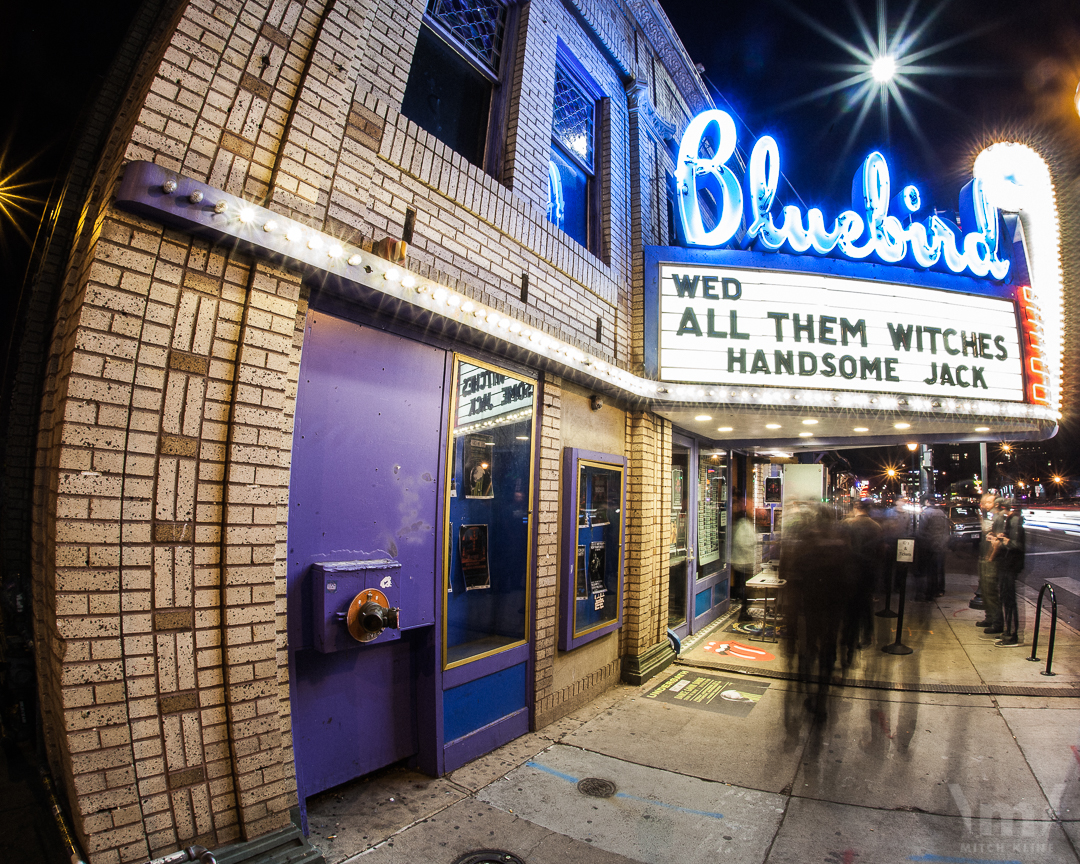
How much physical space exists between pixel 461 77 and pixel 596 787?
6.10 metres

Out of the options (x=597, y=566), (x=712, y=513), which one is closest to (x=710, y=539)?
(x=712, y=513)

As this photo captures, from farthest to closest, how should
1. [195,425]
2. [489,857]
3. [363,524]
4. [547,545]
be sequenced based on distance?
[547,545] → [363,524] → [489,857] → [195,425]

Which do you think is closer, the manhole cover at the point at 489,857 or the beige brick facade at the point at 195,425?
the beige brick facade at the point at 195,425

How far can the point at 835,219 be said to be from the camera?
23.0 feet

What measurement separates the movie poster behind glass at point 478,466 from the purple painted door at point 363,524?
0.45 metres

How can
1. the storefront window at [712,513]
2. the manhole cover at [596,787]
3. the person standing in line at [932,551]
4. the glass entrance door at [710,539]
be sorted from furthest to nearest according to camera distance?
the person standing in line at [932,551]
the storefront window at [712,513]
the glass entrance door at [710,539]
the manhole cover at [596,787]

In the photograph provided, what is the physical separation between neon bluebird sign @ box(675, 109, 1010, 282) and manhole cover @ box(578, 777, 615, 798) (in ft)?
18.8

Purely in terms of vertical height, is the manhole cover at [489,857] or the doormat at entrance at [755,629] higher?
the manhole cover at [489,857]

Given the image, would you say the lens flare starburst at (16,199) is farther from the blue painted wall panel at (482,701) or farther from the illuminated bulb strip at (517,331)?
the blue painted wall panel at (482,701)

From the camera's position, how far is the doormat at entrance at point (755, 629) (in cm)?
820

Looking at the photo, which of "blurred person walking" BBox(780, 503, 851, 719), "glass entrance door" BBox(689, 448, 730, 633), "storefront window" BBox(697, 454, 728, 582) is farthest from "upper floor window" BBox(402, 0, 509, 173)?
"storefront window" BBox(697, 454, 728, 582)

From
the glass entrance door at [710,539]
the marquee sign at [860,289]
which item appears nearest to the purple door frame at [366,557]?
the marquee sign at [860,289]

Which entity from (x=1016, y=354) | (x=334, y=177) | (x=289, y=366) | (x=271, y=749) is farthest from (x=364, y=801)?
(x=1016, y=354)

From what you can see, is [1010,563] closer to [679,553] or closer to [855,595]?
[679,553]
